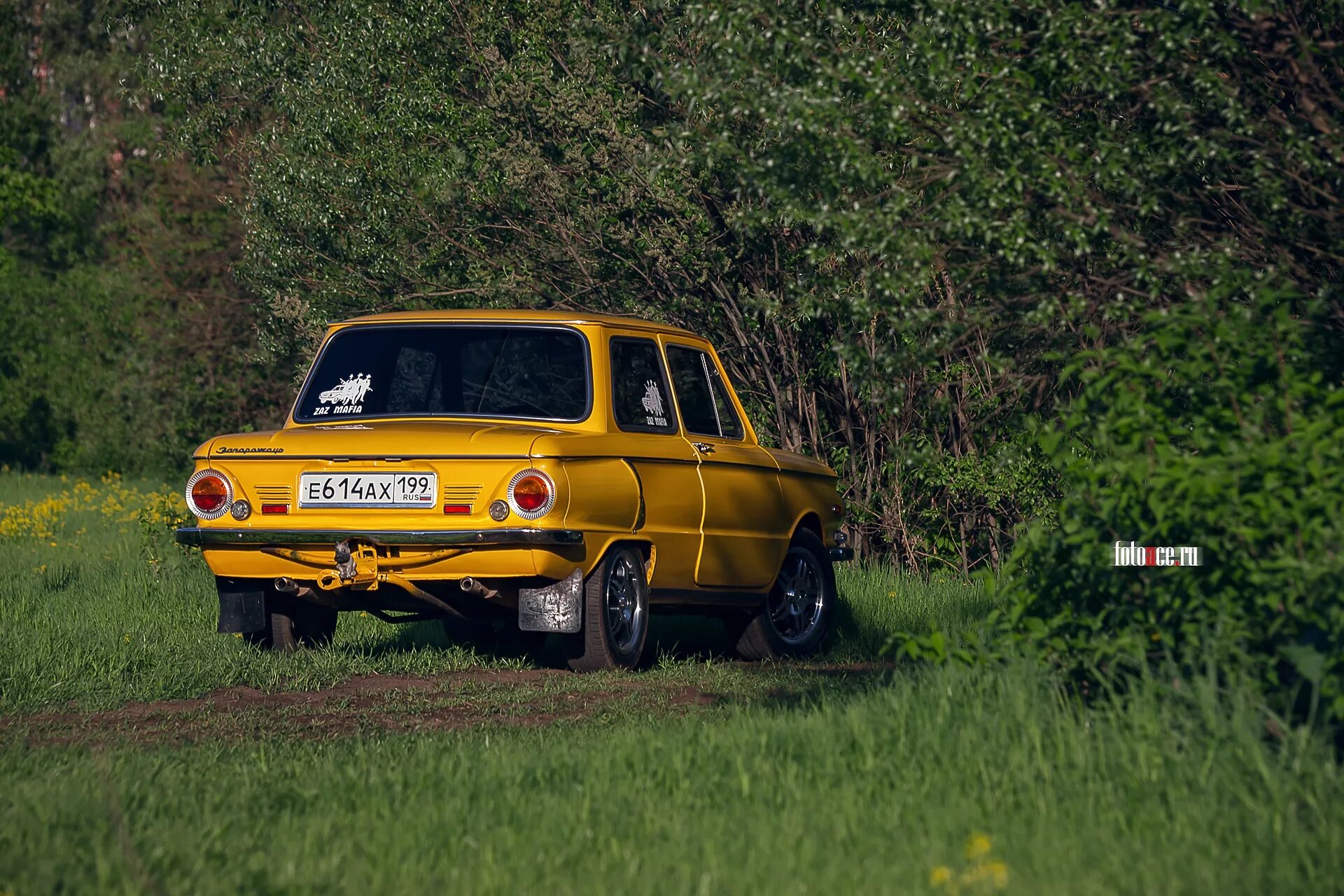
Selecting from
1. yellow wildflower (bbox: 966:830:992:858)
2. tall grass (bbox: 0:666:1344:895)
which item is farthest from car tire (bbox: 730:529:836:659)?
yellow wildflower (bbox: 966:830:992:858)

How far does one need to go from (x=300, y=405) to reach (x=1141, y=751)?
5.51 meters

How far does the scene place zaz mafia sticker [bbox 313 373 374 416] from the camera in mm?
9773

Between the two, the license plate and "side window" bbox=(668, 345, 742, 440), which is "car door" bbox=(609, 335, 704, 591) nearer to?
"side window" bbox=(668, 345, 742, 440)

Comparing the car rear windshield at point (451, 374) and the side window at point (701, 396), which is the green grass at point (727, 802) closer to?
the car rear windshield at point (451, 374)

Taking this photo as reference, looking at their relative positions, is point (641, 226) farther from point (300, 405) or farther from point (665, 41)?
point (300, 405)

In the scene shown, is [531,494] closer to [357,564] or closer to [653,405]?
[357,564]

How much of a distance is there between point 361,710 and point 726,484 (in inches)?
114

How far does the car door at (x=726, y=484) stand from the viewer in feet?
33.2

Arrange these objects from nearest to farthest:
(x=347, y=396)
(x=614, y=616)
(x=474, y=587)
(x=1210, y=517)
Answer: (x=1210, y=517) → (x=474, y=587) → (x=614, y=616) → (x=347, y=396)

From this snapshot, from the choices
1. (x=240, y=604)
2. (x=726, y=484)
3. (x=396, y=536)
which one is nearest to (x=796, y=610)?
(x=726, y=484)

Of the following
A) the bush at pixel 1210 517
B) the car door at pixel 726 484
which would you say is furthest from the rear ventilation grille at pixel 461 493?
the bush at pixel 1210 517

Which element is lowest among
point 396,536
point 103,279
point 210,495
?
point 396,536

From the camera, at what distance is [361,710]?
8148mm

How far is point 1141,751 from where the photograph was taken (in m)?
5.72
